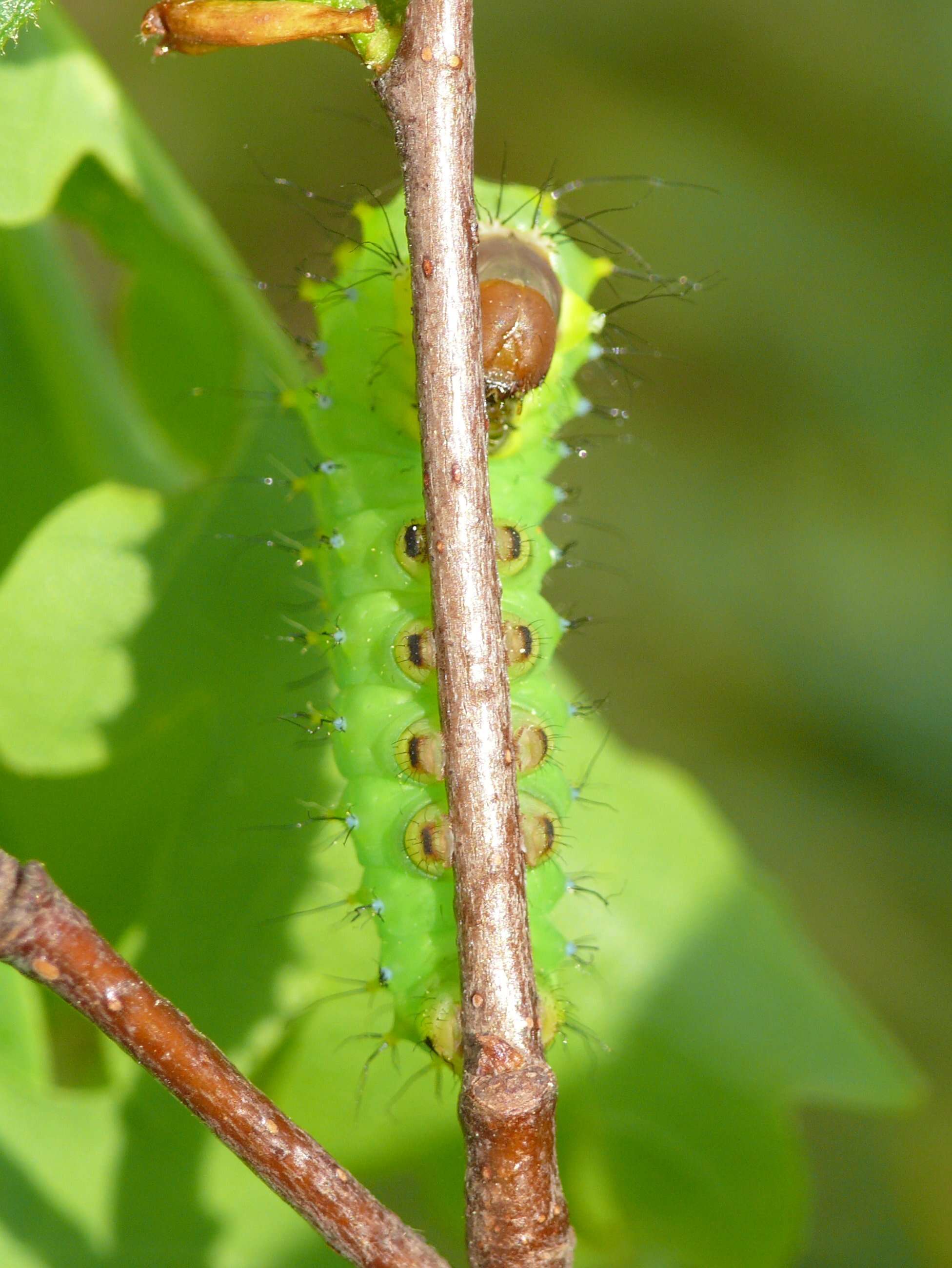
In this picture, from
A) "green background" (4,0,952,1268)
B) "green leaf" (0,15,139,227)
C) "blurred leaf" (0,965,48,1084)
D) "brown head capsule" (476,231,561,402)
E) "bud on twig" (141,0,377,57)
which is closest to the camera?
"bud on twig" (141,0,377,57)

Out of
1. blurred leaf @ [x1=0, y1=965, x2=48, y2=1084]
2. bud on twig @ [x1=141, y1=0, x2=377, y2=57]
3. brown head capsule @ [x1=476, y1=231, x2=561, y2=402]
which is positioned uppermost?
bud on twig @ [x1=141, y1=0, x2=377, y2=57]

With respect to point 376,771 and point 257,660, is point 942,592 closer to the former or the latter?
point 257,660

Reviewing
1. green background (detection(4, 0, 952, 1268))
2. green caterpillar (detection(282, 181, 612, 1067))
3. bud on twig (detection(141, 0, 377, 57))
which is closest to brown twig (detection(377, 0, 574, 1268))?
bud on twig (detection(141, 0, 377, 57))

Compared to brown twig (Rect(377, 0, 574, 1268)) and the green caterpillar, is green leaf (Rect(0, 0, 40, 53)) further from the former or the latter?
the green caterpillar

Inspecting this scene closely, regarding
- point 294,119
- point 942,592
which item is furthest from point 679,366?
point 294,119

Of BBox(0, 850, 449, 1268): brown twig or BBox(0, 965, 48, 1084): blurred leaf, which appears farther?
BBox(0, 965, 48, 1084): blurred leaf

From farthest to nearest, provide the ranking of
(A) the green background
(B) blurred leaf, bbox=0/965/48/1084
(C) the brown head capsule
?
(A) the green background < (B) blurred leaf, bbox=0/965/48/1084 < (C) the brown head capsule

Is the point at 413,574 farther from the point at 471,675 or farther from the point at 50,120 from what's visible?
the point at 50,120
